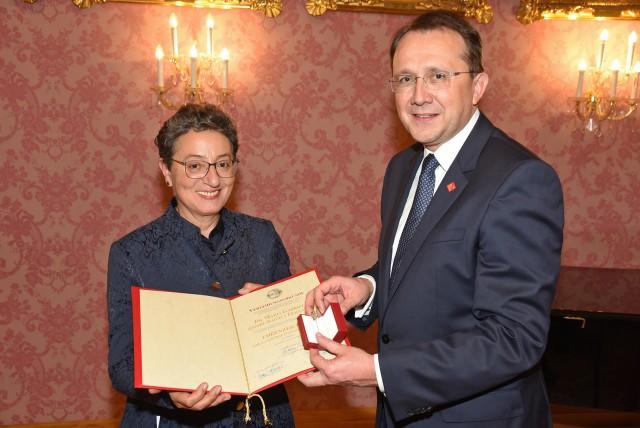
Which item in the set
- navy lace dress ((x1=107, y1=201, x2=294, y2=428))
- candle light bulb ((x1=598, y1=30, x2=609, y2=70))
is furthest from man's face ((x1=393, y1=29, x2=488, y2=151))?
candle light bulb ((x1=598, y1=30, x2=609, y2=70))

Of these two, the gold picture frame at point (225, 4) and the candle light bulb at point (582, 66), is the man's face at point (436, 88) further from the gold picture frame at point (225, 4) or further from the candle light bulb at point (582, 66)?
the candle light bulb at point (582, 66)

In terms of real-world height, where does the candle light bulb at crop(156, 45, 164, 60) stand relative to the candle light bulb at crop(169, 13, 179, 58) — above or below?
below

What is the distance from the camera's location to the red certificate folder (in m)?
1.85

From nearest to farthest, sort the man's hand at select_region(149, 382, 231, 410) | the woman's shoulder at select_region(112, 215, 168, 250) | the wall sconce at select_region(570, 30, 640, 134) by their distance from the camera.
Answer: the man's hand at select_region(149, 382, 231, 410), the woman's shoulder at select_region(112, 215, 168, 250), the wall sconce at select_region(570, 30, 640, 134)

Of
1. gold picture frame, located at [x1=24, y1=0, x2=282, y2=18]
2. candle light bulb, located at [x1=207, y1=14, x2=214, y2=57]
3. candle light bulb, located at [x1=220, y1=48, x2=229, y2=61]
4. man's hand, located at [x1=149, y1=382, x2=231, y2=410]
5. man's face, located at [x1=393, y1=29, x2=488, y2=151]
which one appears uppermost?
gold picture frame, located at [x1=24, y1=0, x2=282, y2=18]

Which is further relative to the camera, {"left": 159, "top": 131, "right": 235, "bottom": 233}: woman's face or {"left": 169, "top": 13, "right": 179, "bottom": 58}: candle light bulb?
{"left": 169, "top": 13, "right": 179, "bottom": 58}: candle light bulb

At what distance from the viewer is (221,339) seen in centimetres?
189

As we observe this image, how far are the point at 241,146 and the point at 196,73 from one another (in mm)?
566

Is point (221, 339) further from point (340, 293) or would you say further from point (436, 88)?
point (436, 88)

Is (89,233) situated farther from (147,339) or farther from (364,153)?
(147,339)

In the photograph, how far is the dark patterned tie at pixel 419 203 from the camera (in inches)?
75.0

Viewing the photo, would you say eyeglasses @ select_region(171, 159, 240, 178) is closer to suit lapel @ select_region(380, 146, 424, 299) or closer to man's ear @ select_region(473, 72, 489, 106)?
suit lapel @ select_region(380, 146, 424, 299)

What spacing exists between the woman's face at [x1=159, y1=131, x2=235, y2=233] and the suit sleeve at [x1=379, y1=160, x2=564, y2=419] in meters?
0.88

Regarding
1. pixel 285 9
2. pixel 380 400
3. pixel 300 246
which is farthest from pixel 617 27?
pixel 380 400
